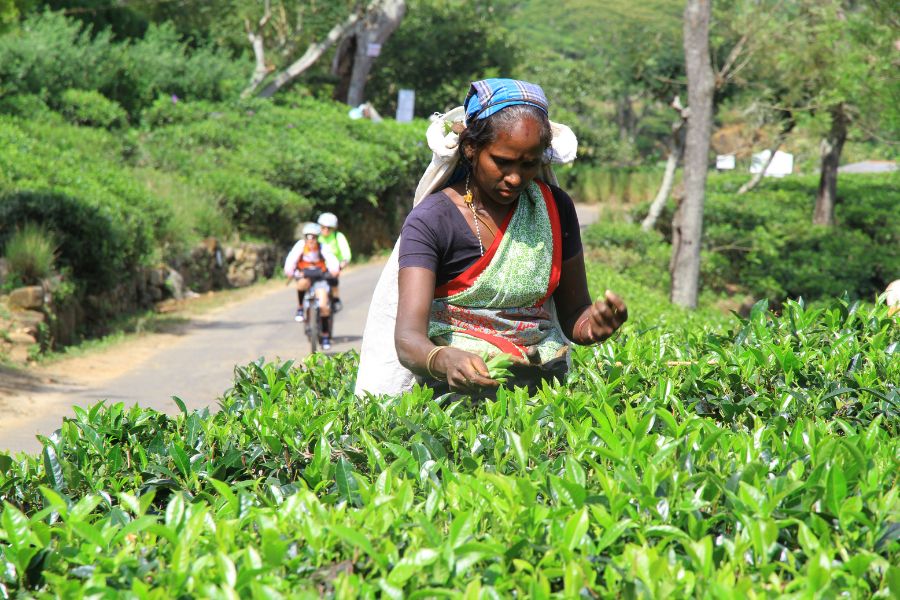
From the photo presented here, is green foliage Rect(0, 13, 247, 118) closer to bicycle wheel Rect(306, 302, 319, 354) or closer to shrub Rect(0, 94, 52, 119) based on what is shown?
shrub Rect(0, 94, 52, 119)

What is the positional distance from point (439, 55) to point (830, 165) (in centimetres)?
1635

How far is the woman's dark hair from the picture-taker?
10.2 ft

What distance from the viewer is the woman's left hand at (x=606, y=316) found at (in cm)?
311

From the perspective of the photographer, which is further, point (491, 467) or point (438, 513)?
point (491, 467)

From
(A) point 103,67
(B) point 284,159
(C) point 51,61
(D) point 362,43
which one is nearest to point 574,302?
(B) point 284,159

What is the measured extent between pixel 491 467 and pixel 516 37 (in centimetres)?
3728

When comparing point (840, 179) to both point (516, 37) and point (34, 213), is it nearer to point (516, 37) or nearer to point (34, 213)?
point (516, 37)

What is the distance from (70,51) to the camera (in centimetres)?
2120

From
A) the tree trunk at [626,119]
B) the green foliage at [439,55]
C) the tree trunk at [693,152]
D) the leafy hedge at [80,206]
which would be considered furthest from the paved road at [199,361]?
the tree trunk at [626,119]

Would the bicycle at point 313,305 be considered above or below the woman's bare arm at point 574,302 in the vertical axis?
below

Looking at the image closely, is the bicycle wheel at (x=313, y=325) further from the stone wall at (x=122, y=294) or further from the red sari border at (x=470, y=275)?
the red sari border at (x=470, y=275)

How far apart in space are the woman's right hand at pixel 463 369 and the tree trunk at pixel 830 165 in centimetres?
2115

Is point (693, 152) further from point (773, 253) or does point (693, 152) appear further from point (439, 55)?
point (439, 55)

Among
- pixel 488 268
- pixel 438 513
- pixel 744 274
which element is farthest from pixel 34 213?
pixel 744 274
